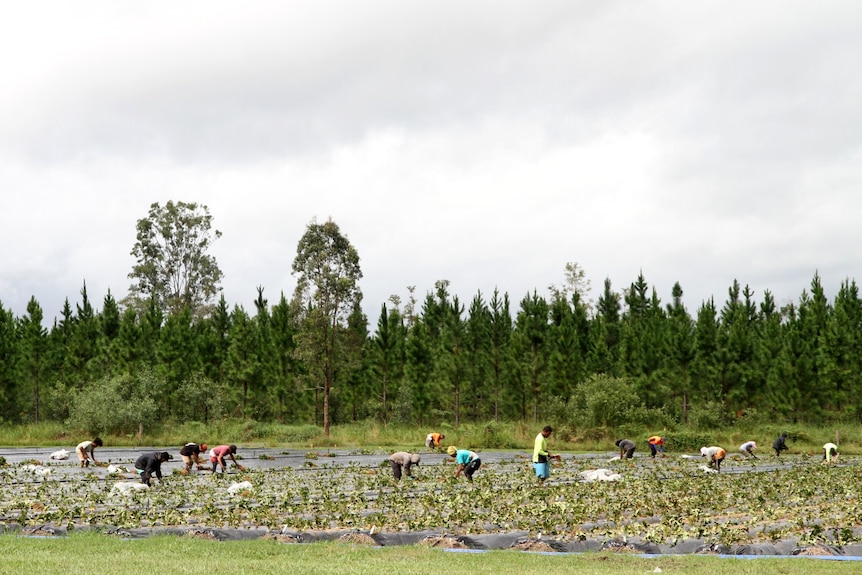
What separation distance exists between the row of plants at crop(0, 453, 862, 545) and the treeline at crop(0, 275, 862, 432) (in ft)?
92.2

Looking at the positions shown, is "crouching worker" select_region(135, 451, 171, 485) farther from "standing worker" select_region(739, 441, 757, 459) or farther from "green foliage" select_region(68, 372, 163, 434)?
"standing worker" select_region(739, 441, 757, 459)

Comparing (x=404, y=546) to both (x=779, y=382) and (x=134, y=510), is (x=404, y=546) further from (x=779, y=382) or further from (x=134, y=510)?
(x=779, y=382)

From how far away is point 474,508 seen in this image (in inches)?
724

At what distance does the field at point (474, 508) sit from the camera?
1437 cm

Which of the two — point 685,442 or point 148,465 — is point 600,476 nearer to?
point 148,465

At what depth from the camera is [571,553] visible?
13695 mm

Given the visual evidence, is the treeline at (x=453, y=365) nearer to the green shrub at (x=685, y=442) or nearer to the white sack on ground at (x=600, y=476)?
the green shrub at (x=685, y=442)

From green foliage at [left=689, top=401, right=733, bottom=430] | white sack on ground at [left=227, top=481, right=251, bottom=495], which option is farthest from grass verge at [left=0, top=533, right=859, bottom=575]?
green foliage at [left=689, top=401, right=733, bottom=430]

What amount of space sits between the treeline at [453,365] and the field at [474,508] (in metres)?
28.5

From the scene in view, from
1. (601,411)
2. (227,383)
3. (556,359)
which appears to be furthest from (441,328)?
(601,411)

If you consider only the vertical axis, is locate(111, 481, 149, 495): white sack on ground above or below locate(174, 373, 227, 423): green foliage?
below

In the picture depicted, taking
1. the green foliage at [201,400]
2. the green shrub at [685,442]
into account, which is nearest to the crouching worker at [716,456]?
the green shrub at [685,442]

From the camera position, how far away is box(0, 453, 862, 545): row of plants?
15.6m

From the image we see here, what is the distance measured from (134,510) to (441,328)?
52.9m
